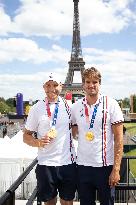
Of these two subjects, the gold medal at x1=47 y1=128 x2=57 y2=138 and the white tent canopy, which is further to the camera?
the white tent canopy

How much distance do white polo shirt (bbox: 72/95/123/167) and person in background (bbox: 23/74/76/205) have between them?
0.47 feet

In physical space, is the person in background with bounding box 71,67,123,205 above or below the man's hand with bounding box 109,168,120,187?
above

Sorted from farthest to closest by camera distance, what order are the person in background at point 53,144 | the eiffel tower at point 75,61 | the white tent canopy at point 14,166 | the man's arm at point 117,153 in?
1. the eiffel tower at point 75,61
2. the white tent canopy at point 14,166
3. the person in background at point 53,144
4. the man's arm at point 117,153

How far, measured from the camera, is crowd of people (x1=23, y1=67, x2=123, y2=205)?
3.38m

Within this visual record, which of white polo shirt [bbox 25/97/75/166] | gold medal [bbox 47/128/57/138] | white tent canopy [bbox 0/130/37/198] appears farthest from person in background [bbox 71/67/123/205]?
white tent canopy [bbox 0/130/37/198]

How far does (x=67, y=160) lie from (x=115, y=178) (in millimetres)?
484

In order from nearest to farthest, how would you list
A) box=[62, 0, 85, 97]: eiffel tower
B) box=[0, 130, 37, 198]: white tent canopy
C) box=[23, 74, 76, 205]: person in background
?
box=[23, 74, 76, 205]: person in background < box=[0, 130, 37, 198]: white tent canopy < box=[62, 0, 85, 97]: eiffel tower

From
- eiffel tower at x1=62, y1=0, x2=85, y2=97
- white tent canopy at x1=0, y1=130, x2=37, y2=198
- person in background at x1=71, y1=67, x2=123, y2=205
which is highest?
eiffel tower at x1=62, y1=0, x2=85, y2=97

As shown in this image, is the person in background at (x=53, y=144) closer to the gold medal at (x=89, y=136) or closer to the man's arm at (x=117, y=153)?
the gold medal at (x=89, y=136)

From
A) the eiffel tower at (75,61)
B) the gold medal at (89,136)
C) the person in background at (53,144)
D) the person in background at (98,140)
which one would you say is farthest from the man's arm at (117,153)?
the eiffel tower at (75,61)

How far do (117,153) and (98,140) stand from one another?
21cm

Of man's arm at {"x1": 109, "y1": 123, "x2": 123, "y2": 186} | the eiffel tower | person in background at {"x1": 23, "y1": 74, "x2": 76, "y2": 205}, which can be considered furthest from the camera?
the eiffel tower

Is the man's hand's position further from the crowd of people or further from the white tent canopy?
the white tent canopy

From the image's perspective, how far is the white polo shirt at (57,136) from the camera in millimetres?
3480
